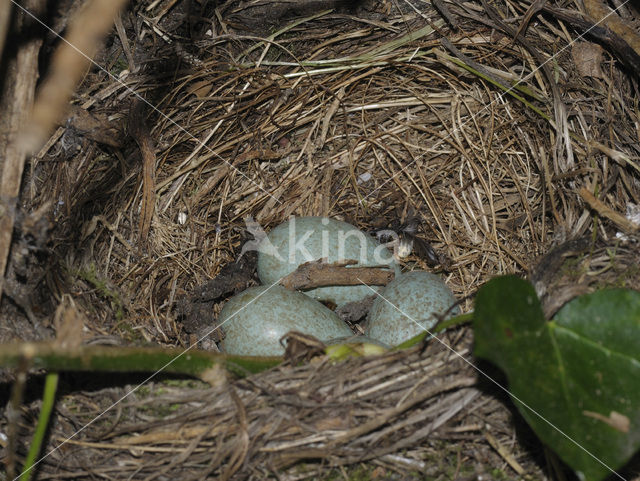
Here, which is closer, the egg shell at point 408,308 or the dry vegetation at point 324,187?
the dry vegetation at point 324,187

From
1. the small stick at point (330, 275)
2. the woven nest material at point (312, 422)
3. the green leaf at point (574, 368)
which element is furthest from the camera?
the small stick at point (330, 275)

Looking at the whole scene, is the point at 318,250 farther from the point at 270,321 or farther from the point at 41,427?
the point at 41,427

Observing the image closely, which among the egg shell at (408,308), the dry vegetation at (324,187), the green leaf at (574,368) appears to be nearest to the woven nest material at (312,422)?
the dry vegetation at (324,187)

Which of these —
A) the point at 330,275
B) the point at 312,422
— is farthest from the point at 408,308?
the point at 312,422

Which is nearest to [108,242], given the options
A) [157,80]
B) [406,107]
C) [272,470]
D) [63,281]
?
[63,281]

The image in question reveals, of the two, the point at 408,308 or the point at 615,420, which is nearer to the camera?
the point at 615,420

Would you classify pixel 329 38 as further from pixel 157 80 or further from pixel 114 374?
pixel 114 374

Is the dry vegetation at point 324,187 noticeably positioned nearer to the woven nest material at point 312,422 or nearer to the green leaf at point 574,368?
the woven nest material at point 312,422
